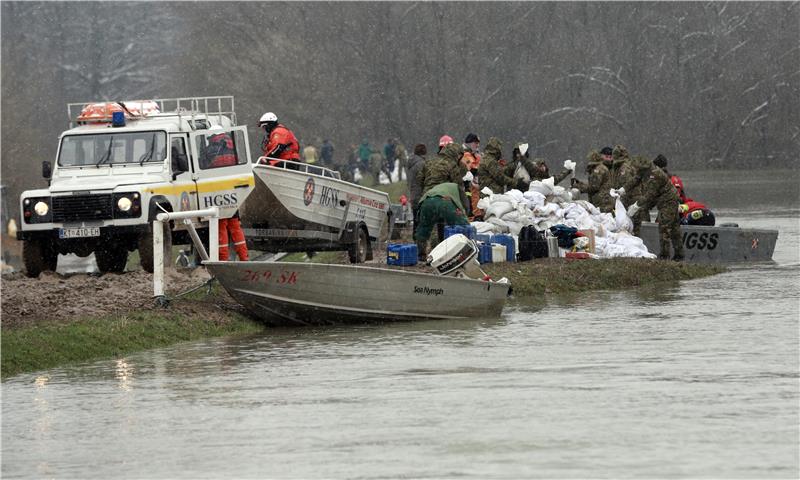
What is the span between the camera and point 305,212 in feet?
80.0

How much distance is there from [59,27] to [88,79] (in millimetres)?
7225

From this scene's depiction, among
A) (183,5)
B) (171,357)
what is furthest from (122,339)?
(183,5)

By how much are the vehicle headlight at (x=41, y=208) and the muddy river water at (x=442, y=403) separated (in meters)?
4.06

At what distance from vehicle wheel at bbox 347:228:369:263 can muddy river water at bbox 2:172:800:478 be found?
5278 millimetres

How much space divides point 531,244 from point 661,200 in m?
3.18

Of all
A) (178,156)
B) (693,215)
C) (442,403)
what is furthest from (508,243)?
(442,403)

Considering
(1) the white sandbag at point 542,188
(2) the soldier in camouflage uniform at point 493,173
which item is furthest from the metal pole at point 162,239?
(2) the soldier in camouflage uniform at point 493,173

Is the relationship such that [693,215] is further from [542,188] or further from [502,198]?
[502,198]


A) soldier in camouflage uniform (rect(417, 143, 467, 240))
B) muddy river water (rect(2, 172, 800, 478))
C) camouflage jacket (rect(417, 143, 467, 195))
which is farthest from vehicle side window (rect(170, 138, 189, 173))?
camouflage jacket (rect(417, 143, 467, 195))

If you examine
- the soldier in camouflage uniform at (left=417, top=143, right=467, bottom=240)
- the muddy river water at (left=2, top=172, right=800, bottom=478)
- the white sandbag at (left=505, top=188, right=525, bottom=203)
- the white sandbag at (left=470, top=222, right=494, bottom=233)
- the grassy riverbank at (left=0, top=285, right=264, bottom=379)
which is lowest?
the muddy river water at (left=2, top=172, right=800, bottom=478)

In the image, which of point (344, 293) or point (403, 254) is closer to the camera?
point (344, 293)

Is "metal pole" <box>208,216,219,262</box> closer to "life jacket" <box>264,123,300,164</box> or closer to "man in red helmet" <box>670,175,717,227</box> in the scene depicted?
"life jacket" <box>264,123,300,164</box>

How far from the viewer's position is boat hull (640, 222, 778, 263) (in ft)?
95.0

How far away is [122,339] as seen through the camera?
18.6 meters
